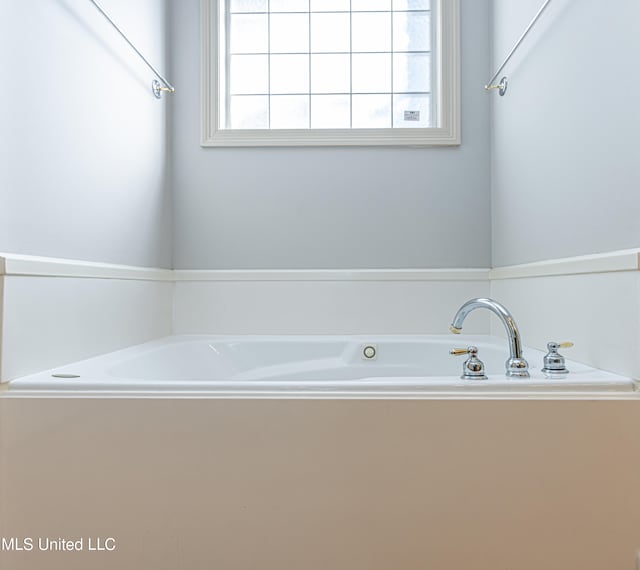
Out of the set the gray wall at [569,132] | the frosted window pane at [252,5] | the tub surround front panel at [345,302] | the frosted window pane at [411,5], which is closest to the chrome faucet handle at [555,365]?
the gray wall at [569,132]

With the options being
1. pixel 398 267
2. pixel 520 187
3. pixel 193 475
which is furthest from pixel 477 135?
pixel 193 475

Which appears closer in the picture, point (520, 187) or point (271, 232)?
point (520, 187)

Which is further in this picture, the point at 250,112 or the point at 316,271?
the point at 250,112

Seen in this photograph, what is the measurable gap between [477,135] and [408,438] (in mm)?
1623

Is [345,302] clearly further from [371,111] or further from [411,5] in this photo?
[411,5]

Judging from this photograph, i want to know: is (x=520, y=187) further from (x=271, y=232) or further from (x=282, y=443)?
(x=282, y=443)

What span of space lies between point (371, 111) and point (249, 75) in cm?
60

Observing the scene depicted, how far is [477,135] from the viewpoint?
2.20 m

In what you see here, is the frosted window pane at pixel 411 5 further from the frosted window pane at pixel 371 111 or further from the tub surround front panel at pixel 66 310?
the tub surround front panel at pixel 66 310

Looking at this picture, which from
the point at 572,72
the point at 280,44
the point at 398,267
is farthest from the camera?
the point at 280,44

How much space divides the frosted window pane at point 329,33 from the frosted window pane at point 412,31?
0.23 metres

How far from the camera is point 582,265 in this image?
1.30 m

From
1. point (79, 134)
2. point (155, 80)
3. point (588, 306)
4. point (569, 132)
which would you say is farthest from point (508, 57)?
point (79, 134)

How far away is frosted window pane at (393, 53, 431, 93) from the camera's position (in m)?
2.34
